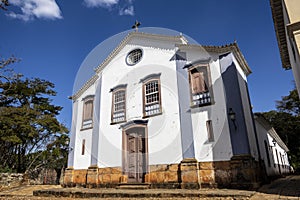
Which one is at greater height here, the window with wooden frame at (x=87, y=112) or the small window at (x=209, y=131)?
the window with wooden frame at (x=87, y=112)

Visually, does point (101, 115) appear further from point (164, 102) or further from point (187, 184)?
point (187, 184)

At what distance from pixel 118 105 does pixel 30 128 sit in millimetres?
7018

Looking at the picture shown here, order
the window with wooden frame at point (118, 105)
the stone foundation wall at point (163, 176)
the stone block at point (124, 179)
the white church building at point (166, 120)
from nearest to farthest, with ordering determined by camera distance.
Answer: the white church building at point (166, 120), the stone foundation wall at point (163, 176), the stone block at point (124, 179), the window with wooden frame at point (118, 105)

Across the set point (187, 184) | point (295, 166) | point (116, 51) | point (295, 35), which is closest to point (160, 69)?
point (116, 51)

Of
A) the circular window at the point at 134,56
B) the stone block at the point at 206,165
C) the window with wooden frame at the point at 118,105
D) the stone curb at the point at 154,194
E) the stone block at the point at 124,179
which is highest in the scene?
the circular window at the point at 134,56

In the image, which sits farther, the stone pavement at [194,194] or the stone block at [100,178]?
the stone block at [100,178]

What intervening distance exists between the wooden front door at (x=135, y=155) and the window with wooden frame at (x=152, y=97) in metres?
0.98

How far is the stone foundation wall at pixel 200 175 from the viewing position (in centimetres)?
721

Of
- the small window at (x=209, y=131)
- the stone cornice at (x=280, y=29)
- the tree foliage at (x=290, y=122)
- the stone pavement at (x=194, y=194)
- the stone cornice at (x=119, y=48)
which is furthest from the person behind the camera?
the tree foliage at (x=290, y=122)

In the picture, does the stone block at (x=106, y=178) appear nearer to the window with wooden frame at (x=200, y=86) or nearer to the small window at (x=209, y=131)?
the small window at (x=209, y=131)

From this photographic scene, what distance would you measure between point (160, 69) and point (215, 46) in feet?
9.22

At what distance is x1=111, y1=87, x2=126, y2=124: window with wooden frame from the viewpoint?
10899 mm

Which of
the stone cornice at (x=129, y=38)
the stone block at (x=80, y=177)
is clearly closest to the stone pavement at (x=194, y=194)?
the stone block at (x=80, y=177)

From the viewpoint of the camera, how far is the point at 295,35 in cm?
517
